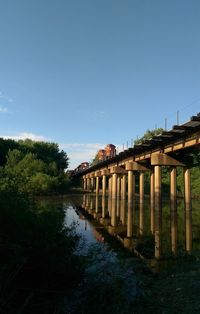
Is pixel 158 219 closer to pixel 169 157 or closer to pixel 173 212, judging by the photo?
pixel 173 212

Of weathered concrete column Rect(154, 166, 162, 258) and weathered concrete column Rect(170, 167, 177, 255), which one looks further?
weathered concrete column Rect(170, 167, 177, 255)

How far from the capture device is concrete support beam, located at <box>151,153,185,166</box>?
2564cm

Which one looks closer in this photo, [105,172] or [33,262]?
[33,262]

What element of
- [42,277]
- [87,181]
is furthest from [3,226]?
[87,181]

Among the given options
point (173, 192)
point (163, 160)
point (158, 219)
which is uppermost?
point (163, 160)

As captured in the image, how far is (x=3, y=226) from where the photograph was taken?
23.5 ft

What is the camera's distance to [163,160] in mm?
25750

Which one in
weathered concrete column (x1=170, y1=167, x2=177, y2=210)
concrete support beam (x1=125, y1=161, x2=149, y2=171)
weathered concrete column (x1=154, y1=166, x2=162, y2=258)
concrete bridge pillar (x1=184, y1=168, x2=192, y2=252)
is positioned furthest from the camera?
concrete support beam (x1=125, y1=161, x2=149, y2=171)

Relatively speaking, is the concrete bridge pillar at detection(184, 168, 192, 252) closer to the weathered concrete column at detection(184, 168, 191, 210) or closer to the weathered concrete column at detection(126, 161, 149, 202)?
the weathered concrete column at detection(184, 168, 191, 210)

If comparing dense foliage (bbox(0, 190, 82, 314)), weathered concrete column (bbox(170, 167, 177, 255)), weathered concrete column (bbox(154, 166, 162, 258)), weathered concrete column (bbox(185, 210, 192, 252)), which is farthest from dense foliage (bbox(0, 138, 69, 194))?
dense foliage (bbox(0, 190, 82, 314))

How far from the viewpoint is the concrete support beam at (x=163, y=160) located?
25641mm

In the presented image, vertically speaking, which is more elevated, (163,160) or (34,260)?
(163,160)

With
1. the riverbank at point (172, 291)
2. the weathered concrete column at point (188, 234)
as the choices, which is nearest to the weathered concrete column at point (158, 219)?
the weathered concrete column at point (188, 234)

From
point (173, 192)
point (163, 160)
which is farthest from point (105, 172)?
point (173, 192)
